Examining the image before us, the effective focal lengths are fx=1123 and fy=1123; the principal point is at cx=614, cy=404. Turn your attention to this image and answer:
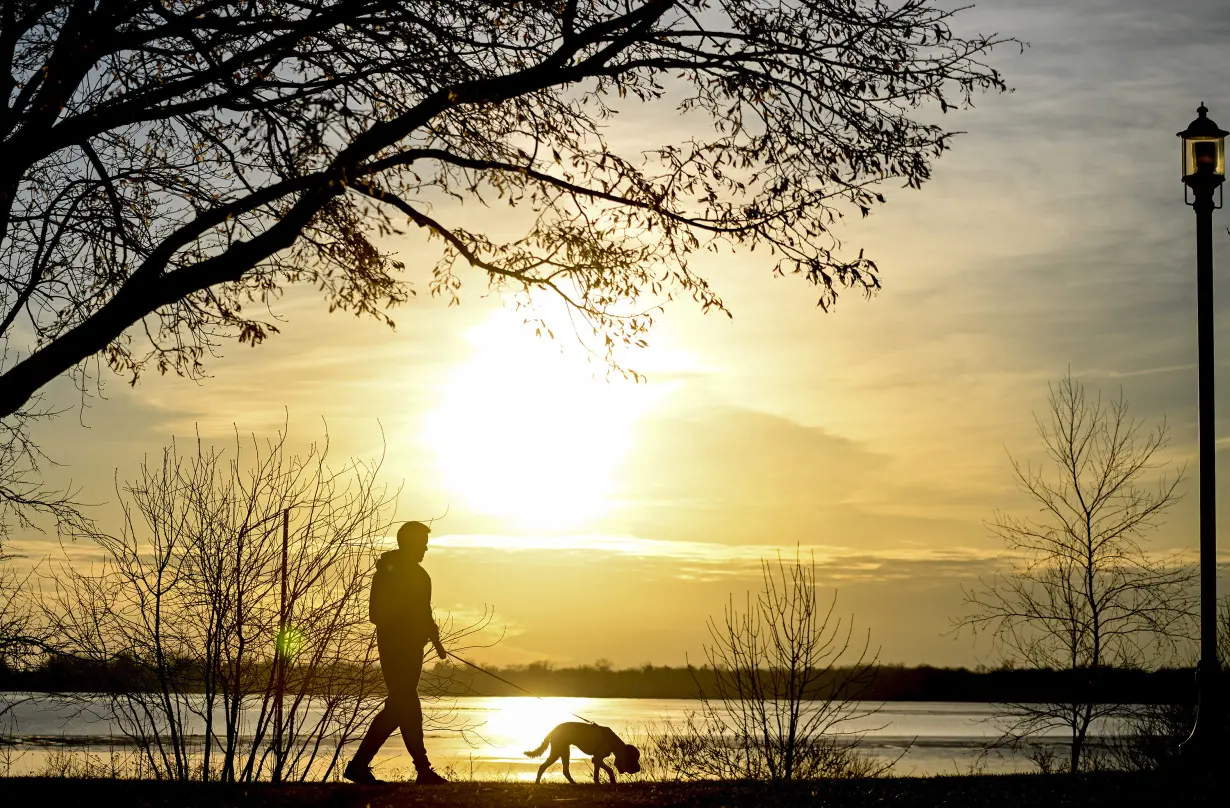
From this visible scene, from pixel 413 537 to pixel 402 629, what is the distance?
89 centimetres

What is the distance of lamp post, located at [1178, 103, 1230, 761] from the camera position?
11086 millimetres

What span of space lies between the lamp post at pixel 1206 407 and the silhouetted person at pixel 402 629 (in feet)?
24.6

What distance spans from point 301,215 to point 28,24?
3464 mm

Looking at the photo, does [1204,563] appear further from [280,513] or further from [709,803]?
[280,513]

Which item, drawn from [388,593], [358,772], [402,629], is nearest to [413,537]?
[388,593]

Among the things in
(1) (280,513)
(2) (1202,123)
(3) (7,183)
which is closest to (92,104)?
(3) (7,183)

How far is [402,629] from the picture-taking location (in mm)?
10797

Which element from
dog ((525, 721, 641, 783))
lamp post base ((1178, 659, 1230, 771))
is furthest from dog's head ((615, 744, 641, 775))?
lamp post base ((1178, 659, 1230, 771))

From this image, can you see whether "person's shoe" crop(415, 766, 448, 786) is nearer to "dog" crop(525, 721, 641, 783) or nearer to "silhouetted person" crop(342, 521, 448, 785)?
"silhouetted person" crop(342, 521, 448, 785)

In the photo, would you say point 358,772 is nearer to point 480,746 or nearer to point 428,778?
point 428,778

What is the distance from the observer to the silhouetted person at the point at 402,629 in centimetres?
1071

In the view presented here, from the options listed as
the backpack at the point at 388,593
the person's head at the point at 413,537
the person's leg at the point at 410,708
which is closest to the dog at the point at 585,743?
the person's leg at the point at 410,708

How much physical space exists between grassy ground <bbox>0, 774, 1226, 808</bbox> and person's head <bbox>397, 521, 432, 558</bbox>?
215cm

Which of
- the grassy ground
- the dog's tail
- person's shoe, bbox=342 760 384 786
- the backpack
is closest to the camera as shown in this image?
the grassy ground
